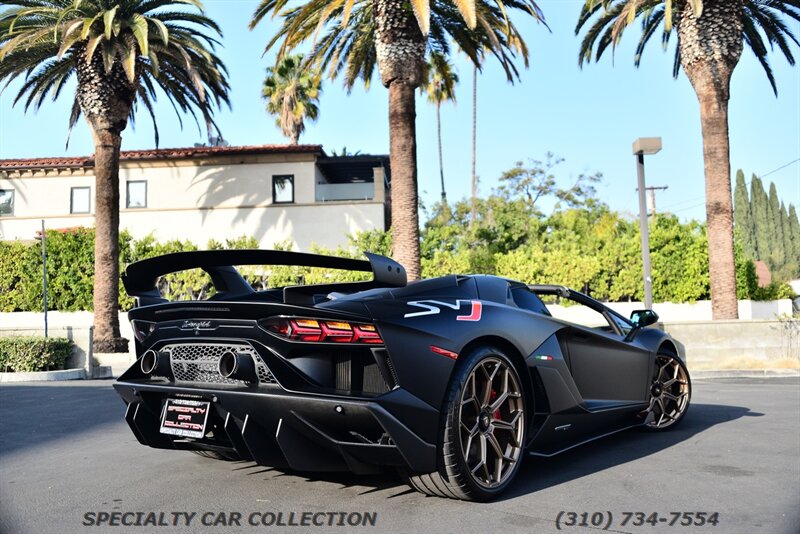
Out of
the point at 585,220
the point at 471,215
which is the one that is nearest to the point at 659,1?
the point at 585,220

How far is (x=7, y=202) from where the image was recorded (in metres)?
28.3

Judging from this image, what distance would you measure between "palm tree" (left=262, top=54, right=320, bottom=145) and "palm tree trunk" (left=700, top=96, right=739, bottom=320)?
2436 centimetres

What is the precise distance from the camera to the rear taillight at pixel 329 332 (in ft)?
11.5

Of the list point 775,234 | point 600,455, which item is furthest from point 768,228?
point 600,455

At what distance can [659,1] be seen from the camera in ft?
59.7

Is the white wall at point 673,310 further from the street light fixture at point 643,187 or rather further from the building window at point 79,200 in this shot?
the building window at point 79,200

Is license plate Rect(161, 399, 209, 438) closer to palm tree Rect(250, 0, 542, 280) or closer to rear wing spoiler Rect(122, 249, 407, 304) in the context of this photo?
rear wing spoiler Rect(122, 249, 407, 304)

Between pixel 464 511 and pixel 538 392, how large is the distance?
3.17ft

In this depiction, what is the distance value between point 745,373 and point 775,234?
66818mm

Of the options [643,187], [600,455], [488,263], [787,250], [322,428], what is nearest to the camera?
[322,428]

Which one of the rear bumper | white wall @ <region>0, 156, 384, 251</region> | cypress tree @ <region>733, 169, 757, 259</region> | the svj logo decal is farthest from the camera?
Result: cypress tree @ <region>733, 169, 757, 259</region>

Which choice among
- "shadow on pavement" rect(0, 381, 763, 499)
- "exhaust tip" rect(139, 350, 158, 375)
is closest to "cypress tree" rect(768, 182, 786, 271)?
"shadow on pavement" rect(0, 381, 763, 499)

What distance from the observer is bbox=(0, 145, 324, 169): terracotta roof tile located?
87.5 feet

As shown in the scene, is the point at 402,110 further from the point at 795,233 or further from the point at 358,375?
the point at 795,233
